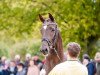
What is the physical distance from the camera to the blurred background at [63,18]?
2614 cm

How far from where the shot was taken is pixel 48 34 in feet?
37.6

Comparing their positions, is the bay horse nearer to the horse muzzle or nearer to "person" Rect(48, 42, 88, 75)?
the horse muzzle

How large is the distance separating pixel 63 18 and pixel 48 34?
1523cm

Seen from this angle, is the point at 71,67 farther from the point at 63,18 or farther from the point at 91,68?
the point at 63,18

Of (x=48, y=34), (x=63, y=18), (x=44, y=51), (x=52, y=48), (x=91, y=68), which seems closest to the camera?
(x=44, y=51)

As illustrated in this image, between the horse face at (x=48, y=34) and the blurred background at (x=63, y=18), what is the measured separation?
14.1 meters

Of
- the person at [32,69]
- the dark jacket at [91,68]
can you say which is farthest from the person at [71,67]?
the person at [32,69]

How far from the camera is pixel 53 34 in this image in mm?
11391

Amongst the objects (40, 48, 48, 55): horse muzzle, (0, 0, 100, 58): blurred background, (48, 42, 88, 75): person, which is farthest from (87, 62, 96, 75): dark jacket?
(0, 0, 100, 58): blurred background

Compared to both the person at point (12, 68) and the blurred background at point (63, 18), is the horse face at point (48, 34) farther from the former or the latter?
the blurred background at point (63, 18)

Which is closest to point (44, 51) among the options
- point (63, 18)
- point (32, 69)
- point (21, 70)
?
point (32, 69)

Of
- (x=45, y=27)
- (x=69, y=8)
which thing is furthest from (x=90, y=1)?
(x=45, y=27)

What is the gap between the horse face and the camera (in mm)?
11027

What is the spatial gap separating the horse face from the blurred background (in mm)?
14113
